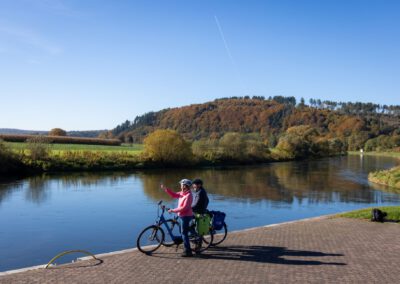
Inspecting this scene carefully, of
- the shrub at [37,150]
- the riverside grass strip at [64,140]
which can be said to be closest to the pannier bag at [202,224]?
the shrub at [37,150]

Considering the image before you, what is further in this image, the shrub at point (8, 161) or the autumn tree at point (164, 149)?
the autumn tree at point (164, 149)

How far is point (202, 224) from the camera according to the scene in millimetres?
10477

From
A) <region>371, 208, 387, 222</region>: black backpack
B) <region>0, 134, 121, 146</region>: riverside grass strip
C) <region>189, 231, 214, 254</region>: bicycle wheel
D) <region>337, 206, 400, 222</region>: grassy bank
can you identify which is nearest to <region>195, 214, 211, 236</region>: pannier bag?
<region>189, 231, 214, 254</region>: bicycle wheel

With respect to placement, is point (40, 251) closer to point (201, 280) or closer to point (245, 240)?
point (245, 240)

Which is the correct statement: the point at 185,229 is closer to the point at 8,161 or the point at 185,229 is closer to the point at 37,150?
the point at 8,161

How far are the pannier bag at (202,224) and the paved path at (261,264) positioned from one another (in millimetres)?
508

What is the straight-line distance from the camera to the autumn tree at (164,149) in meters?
59.3

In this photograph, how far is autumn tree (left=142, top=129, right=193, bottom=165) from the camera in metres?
59.3

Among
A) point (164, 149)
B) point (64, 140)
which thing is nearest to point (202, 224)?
point (164, 149)

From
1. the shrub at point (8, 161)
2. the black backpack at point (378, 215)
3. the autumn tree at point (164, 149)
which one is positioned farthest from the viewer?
the autumn tree at point (164, 149)

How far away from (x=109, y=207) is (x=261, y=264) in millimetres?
16364

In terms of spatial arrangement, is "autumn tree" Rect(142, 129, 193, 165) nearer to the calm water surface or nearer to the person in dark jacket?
the calm water surface

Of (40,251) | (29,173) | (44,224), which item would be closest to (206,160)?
(29,173)

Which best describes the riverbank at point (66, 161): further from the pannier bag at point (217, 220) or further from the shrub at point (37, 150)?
the pannier bag at point (217, 220)
